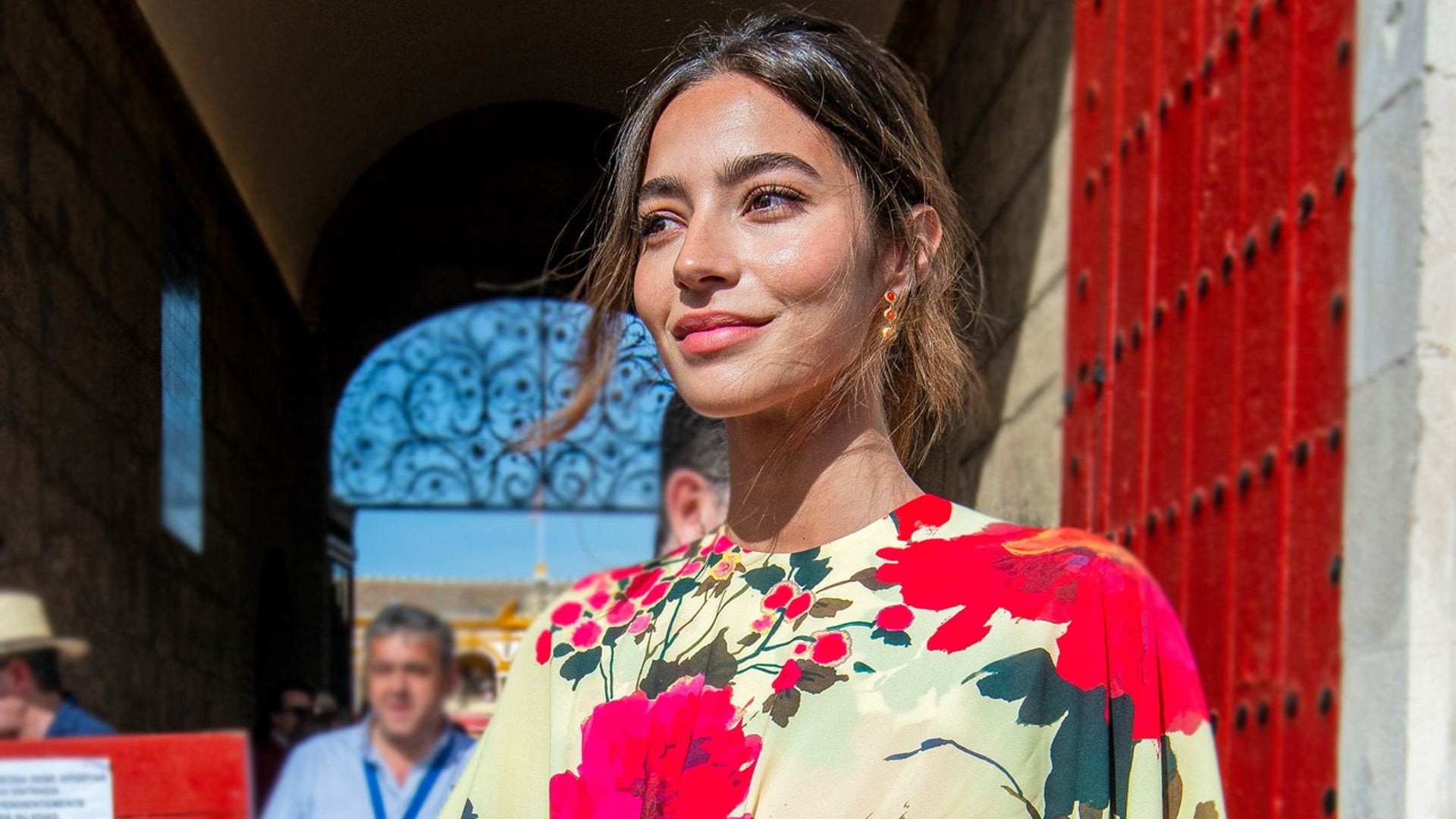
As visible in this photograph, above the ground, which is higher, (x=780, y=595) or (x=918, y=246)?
(x=918, y=246)

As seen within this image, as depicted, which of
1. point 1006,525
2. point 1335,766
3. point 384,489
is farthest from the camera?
point 1335,766

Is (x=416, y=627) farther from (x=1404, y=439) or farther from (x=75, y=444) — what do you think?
(x=1404, y=439)

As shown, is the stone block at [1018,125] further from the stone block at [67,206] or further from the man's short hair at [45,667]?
the man's short hair at [45,667]

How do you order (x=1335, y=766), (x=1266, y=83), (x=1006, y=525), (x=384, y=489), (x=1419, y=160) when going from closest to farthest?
(x=1006, y=525) → (x=384, y=489) → (x=1419, y=160) → (x=1335, y=766) → (x=1266, y=83)

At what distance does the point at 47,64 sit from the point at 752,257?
0.51m

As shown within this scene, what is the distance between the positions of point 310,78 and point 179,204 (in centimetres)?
16

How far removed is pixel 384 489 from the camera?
3.82 ft

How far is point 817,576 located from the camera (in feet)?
3.46

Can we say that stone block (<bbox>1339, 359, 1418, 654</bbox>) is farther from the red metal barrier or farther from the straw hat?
the straw hat

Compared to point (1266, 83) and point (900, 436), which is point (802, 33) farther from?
point (1266, 83)

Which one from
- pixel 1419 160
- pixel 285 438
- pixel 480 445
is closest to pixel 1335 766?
pixel 1419 160

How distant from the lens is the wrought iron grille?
115cm

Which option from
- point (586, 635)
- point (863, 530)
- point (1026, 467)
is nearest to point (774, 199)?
point (863, 530)

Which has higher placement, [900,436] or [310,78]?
[310,78]
